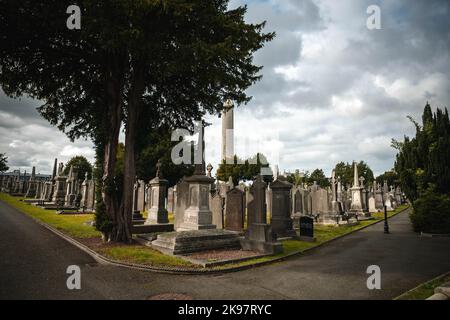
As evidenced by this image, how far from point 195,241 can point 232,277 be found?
2922 mm

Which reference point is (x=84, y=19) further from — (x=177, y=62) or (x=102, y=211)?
(x=102, y=211)

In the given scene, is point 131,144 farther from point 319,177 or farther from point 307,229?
point 319,177

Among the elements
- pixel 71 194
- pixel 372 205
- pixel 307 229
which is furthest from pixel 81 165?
pixel 307 229

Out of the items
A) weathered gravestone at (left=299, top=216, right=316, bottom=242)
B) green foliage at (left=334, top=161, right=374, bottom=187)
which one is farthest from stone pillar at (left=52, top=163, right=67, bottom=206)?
green foliage at (left=334, top=161, right=374, bottom=187)

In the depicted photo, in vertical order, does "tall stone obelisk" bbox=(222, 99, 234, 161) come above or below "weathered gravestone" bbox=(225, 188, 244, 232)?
above

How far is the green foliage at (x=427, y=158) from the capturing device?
14219mm

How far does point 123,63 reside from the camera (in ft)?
35.1

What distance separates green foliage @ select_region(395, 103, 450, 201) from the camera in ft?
46.6

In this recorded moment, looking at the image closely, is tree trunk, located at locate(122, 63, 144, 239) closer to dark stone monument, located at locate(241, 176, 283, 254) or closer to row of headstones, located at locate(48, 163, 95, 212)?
dark stone monument, located at locate(241, 176, 283, 254)

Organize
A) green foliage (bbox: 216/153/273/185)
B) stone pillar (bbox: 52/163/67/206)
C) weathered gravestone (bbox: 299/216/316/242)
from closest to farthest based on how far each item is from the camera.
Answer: weathered gravestone (bbox: 299/216/316/242) → stone pillar (bbox: 52/163/67/206) → green foliage (bbox: 216/153/273/185)

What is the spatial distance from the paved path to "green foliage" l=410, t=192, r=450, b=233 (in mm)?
5707
